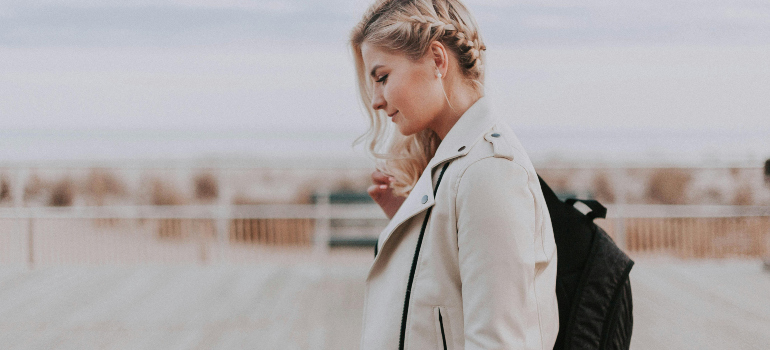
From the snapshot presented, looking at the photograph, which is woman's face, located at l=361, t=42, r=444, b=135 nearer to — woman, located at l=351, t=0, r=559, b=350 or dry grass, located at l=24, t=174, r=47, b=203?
woman, located at l=351, t=0, r=559, b=350

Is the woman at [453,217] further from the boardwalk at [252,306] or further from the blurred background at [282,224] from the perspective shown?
the boardwalk at [252,306]

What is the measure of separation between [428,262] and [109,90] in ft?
139

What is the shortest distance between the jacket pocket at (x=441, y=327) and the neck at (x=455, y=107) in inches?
12.3

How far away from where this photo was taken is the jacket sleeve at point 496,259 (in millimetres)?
750

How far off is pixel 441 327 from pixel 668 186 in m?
8.08

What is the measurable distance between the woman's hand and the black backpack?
1.52 ft

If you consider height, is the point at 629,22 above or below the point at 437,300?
above

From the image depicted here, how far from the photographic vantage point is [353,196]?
610 cm

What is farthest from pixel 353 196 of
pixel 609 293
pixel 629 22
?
pixel 629 22

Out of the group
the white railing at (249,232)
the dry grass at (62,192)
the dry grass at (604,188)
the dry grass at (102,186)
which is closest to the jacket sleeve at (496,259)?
the white railing at (249,232)

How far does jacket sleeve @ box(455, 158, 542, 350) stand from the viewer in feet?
2.46

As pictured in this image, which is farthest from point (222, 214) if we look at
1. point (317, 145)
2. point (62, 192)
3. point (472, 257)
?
point (317, 145)

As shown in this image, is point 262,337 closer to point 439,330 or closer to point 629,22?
point 439,330

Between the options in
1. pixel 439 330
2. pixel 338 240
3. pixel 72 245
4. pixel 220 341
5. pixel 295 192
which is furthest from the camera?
pixel 295 192
